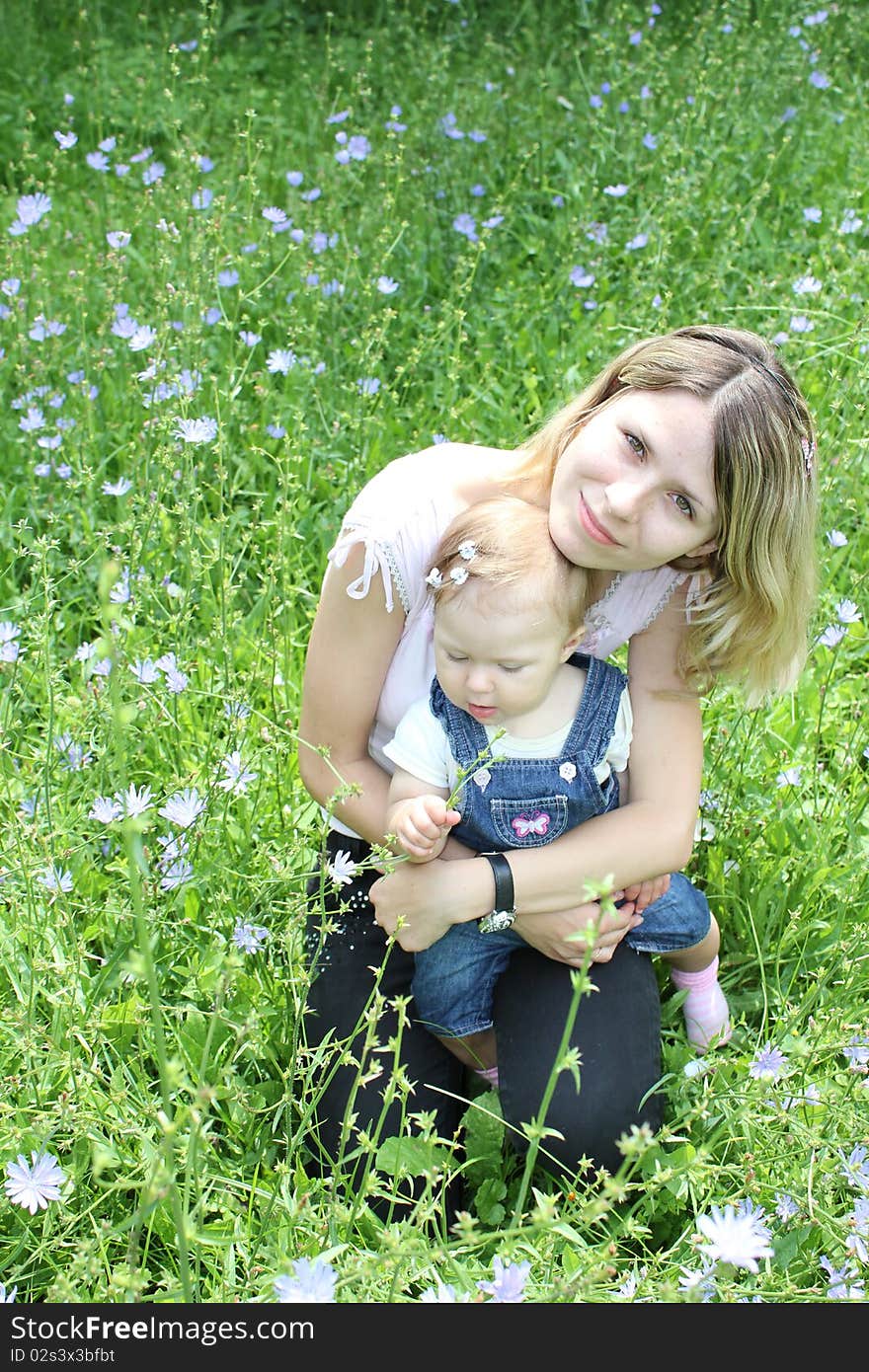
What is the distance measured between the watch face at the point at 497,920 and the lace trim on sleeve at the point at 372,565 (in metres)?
0.47

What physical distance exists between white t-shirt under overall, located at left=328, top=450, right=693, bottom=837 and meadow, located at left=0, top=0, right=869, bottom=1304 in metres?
0.22

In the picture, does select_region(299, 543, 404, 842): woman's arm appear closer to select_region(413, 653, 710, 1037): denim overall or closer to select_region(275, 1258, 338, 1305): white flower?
select_region(413, 653, 710, 1037): denim overall

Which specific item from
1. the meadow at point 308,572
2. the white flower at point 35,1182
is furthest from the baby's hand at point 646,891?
the white flower at point 35,1182

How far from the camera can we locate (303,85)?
471 centimetres

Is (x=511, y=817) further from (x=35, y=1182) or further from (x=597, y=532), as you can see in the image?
(x=35, y=1182)

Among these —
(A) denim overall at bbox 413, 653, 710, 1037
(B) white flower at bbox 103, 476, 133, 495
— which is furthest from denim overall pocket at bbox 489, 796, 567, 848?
(B) white flower at bbox 103, 476, 133, 495

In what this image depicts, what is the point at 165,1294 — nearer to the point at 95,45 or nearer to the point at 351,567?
the point at 351,567

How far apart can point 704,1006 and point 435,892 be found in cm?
57

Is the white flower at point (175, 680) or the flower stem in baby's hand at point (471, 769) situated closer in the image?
the flower stem in baby's hand at point (471, 769)

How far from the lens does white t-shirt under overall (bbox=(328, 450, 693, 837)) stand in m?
1.91

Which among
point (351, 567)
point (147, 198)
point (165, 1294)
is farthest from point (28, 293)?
point (165, 1294)

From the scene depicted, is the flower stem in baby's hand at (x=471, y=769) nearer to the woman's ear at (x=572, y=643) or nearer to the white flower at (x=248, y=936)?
the woman's ear at (x=572, y=643)

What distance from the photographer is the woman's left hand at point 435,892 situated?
1.90 meters
